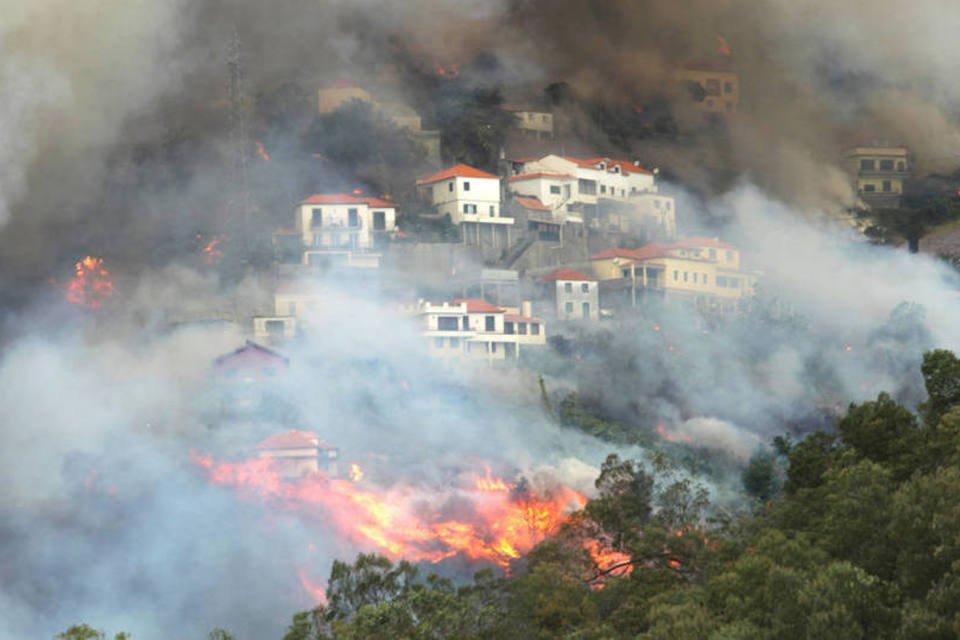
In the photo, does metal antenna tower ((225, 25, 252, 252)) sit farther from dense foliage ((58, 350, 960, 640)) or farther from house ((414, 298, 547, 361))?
dense foliage ((58, 350, 960, 640))

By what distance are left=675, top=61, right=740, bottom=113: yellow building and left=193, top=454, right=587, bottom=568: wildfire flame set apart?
28.7 meters

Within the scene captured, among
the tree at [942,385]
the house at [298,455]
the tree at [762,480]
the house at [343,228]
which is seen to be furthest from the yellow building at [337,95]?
the tree at [942,385]

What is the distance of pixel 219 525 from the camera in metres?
48.1

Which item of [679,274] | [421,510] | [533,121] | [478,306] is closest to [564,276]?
[679,274]

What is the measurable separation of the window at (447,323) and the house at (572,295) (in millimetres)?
4663

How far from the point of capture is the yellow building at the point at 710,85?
75688mm

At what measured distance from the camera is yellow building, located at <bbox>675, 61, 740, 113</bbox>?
248 feet

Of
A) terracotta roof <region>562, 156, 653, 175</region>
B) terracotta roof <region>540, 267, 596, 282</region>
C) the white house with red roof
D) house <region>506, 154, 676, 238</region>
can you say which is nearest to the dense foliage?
the white house with red roof

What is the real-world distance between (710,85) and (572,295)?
61.1ft

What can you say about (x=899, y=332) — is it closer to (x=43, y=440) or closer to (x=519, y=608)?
(x=43, y=440)

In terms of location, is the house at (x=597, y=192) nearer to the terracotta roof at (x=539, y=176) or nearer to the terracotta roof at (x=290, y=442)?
the terracotta roof at (x=539, y=176)

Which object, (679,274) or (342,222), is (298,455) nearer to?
(342,222)

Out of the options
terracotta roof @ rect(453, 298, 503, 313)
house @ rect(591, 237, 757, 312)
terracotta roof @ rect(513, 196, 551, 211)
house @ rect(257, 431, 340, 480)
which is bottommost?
house @ rect(257, 431, 340, 480)

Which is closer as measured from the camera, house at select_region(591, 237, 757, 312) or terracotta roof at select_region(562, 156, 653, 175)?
house at select_region(591, 237, 757, 312)
